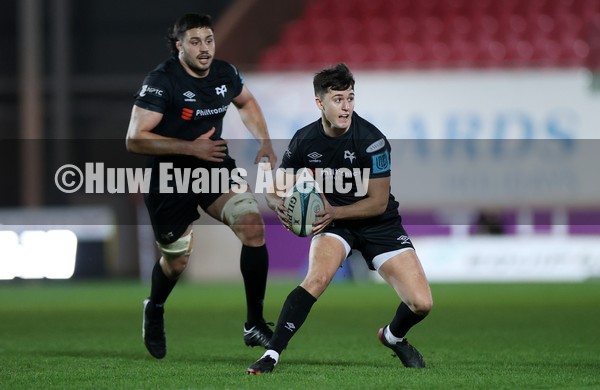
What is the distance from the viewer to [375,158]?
5902 mm

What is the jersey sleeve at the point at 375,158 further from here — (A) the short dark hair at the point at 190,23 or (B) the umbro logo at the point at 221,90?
(A) the short dark hair at the point at 190,23

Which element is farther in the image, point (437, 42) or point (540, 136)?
point (437, 42)

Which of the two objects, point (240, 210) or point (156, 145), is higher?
point (156, 145)

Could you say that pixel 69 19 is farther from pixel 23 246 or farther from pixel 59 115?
pixel 23 246

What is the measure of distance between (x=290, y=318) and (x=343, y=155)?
98cm

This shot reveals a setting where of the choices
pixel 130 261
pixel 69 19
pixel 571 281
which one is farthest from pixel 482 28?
pixel 69 19

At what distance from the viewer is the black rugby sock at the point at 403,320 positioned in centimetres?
597

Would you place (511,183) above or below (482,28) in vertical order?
below

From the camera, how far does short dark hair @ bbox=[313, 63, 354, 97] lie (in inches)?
229

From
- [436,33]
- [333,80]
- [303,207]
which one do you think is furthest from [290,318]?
[436,33]

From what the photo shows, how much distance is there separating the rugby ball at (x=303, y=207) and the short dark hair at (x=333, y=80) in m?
0.54

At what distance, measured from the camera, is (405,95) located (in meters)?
16.1

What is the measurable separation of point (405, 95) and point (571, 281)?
3.67 meters

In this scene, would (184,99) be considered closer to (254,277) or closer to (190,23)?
(190,23)
